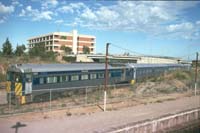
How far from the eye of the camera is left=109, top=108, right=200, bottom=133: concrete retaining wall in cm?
1312

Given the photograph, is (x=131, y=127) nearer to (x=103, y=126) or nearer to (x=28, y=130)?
(x=103, y=126)

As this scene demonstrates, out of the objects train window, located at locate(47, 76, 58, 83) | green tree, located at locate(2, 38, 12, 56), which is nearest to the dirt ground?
train window, located at locate(47, 76, 58, 83)

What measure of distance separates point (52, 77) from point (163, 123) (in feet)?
31.9

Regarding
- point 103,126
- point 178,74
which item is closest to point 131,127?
point 103,126

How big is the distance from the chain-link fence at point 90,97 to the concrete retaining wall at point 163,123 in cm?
391

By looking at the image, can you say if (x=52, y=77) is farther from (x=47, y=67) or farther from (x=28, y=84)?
(x=28, y=84)

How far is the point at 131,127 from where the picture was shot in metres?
13.0

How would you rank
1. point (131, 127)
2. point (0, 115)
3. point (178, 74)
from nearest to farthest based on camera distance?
1. point (131, 127)
2. point (0, 115)
3. point (178, 74)

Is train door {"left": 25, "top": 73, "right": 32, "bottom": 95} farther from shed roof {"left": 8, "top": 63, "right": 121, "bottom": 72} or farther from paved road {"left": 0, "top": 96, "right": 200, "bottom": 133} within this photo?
paved road {"left": 0, "top": 96, "right": 200, "bottom": 133}

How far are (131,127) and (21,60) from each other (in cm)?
3558

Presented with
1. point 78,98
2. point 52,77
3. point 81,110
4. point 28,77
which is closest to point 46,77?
point 52,77

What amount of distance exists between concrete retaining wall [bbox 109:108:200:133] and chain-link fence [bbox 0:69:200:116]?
154 inches

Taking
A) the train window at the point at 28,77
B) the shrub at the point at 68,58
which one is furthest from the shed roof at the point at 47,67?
the shrub at the point at 68,58

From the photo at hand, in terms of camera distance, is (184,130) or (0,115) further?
(184,130)
